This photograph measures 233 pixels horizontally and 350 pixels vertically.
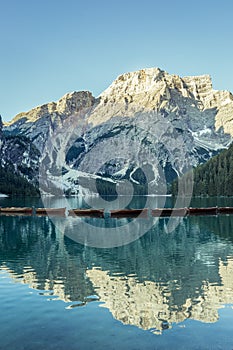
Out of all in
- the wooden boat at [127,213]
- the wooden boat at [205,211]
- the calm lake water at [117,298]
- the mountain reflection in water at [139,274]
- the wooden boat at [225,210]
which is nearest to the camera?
the calm lake water at [117,298]

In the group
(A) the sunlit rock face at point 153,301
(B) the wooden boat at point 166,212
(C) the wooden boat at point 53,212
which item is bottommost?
(A) the sunlit rock face at point 153,301

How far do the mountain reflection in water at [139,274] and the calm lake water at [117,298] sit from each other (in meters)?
0.08

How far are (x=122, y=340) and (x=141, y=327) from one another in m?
2.38

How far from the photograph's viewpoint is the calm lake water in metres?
22.7

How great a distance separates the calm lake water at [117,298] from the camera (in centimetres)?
2270

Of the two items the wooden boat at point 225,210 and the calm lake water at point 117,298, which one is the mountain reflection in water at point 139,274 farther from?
the wooden boat at point 225,210

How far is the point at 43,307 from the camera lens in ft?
95.3

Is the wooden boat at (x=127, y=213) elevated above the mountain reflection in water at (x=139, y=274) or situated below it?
above

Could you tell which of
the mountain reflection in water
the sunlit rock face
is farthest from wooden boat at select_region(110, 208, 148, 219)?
the sunlit rock face

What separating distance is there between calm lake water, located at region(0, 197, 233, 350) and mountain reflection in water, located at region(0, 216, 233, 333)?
0.27 feet

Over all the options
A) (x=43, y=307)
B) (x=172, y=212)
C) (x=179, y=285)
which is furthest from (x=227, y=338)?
(x=172, y=212)

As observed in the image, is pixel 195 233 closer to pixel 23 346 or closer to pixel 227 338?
pixel 227 338

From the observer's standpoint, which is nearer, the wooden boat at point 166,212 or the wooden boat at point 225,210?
the wooden boat at point 225,210

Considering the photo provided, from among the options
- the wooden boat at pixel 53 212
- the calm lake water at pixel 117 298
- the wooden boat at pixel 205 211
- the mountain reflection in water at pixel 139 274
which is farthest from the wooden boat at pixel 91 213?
the calm lake water at pixel 117 298
